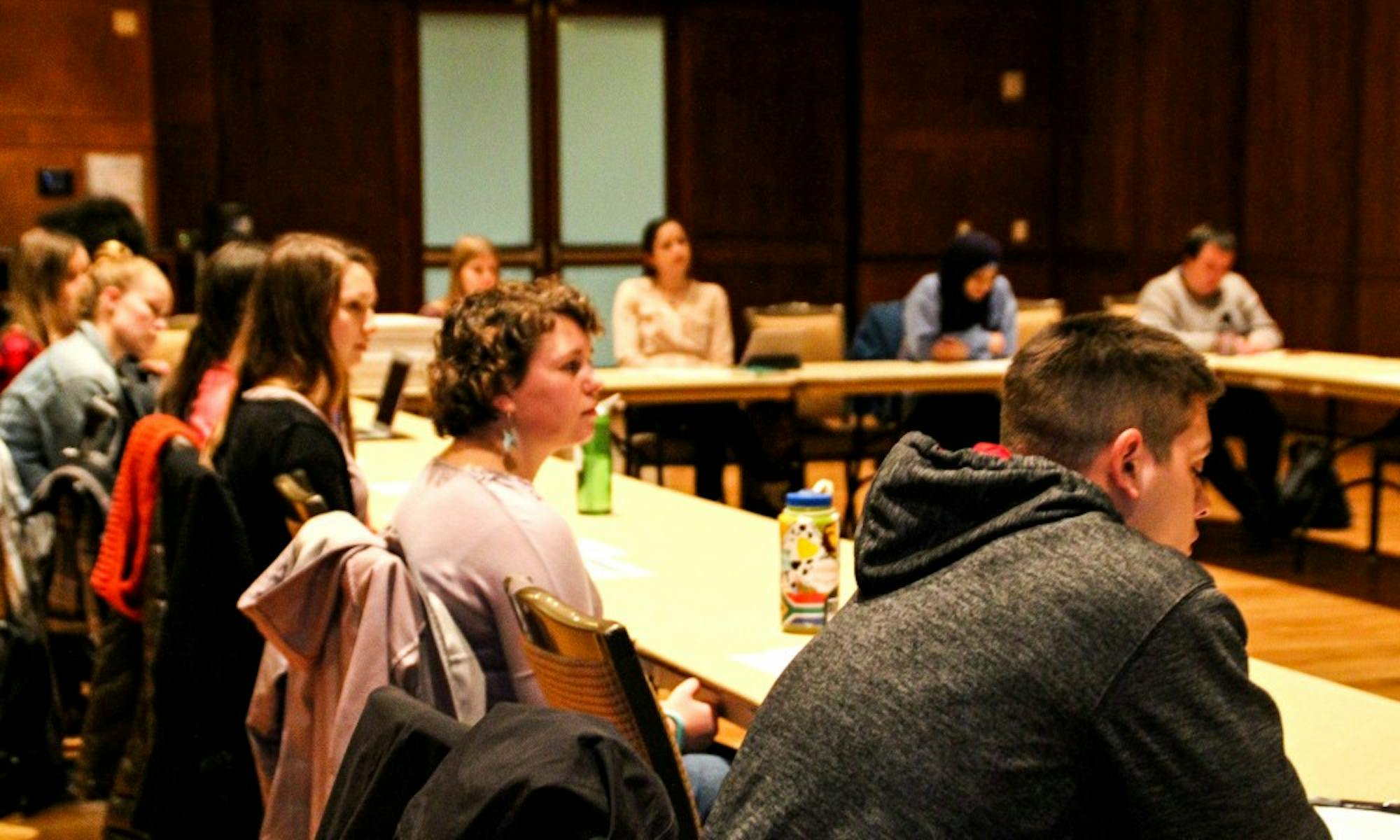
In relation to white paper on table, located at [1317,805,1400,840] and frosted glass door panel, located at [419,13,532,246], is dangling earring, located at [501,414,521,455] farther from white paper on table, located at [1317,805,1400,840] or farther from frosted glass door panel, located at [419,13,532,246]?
frosted glass door panel, located at [419,13,532,246]

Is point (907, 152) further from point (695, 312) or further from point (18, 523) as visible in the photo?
point (18, 523)

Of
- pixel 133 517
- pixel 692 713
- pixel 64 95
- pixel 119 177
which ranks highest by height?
pixel 64 95

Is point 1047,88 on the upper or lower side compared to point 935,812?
upper

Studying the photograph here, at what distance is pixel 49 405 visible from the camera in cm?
491

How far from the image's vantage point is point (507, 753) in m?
1.49

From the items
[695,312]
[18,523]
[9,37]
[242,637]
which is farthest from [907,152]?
[242,637]

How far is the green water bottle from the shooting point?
4.05m

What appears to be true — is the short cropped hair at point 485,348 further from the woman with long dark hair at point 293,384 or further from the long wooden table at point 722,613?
the woman with long dark hair at point 293,384

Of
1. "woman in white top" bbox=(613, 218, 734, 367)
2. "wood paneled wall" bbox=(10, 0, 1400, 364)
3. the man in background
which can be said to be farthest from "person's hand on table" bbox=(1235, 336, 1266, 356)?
"wood paneled wall" bbox=(10, 0, 1400, 364)

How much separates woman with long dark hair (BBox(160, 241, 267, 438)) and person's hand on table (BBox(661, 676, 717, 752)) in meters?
1.56

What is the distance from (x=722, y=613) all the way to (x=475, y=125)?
804cm

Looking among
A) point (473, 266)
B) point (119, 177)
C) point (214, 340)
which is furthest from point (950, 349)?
point (119, 177)

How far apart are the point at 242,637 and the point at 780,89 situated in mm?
8290

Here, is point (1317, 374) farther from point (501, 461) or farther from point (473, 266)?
point (501, 461)
